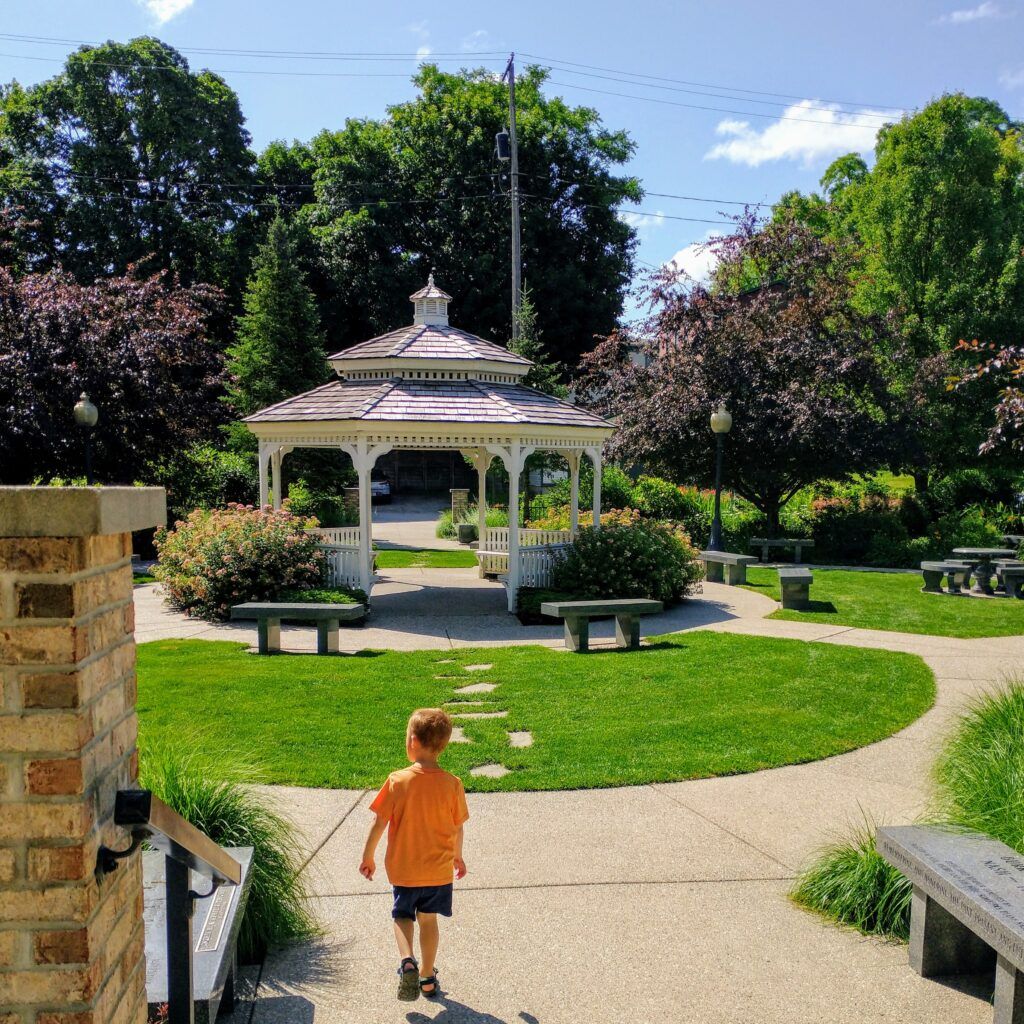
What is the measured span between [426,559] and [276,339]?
13.1 meters

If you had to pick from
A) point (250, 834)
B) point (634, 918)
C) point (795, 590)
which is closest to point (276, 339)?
point (795, 590)

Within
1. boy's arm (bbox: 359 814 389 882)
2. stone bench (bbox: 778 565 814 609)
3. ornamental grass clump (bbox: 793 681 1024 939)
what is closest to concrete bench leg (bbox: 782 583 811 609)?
stone bench (bbox: 778 565 814 609)

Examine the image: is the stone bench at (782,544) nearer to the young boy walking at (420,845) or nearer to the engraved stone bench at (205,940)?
the young boy walking at (420,845)

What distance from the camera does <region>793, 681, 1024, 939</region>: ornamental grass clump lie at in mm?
4703

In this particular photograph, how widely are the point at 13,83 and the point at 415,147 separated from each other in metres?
16.3

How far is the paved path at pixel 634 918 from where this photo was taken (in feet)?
13.3

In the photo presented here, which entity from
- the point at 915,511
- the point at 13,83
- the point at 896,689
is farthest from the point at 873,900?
the point at 13,83

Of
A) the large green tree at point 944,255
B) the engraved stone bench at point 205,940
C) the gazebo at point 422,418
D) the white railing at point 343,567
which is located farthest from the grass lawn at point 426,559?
the engraved stone bench at point 205,940

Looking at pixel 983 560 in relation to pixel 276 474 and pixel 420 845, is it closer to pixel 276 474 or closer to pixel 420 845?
pixel 276 474

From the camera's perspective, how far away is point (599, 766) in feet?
23.6

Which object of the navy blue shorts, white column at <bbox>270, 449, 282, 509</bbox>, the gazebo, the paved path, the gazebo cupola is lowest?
the paved path

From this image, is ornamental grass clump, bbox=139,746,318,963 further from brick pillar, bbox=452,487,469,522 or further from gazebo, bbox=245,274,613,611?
brick pillar, bbox=452,487,469,522

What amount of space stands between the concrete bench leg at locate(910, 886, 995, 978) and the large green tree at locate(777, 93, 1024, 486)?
21.8m

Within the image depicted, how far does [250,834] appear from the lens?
4676 millimetres
